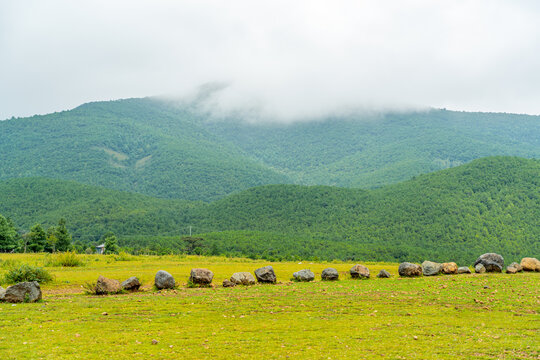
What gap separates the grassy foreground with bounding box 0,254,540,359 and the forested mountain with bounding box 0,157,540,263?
48135 mm

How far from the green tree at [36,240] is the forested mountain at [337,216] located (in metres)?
23.0

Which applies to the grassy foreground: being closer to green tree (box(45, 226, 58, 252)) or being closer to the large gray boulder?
the large gray boulder

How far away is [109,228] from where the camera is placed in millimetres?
108625

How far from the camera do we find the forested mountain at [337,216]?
Result: 82000 mm

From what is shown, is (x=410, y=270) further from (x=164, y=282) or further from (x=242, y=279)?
(x=164, y=282)

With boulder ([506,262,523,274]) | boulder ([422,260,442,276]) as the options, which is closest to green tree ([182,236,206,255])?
boulder ([422,260,442,276])

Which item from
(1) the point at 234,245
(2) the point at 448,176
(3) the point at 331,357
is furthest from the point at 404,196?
(3) the point at 331,357

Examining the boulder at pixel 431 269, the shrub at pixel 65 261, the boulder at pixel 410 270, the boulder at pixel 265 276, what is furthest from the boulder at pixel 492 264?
the shrub at pixel 65 261

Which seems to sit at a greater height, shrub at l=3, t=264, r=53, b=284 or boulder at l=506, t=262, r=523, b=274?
shrub at l=3, t=264, r=53, b=284

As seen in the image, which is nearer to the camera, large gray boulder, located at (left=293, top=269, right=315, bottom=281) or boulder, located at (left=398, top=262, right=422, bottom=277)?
large gray boulder, located at (left=293, top=269, right=315, bottom=281)

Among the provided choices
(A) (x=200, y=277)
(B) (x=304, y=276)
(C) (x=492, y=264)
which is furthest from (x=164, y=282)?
(C) (x=492, y=264)

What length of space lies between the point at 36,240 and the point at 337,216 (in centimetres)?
7262

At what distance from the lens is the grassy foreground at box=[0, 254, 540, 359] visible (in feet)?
36.6

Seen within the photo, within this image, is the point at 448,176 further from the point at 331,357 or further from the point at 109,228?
the point at 331,357
